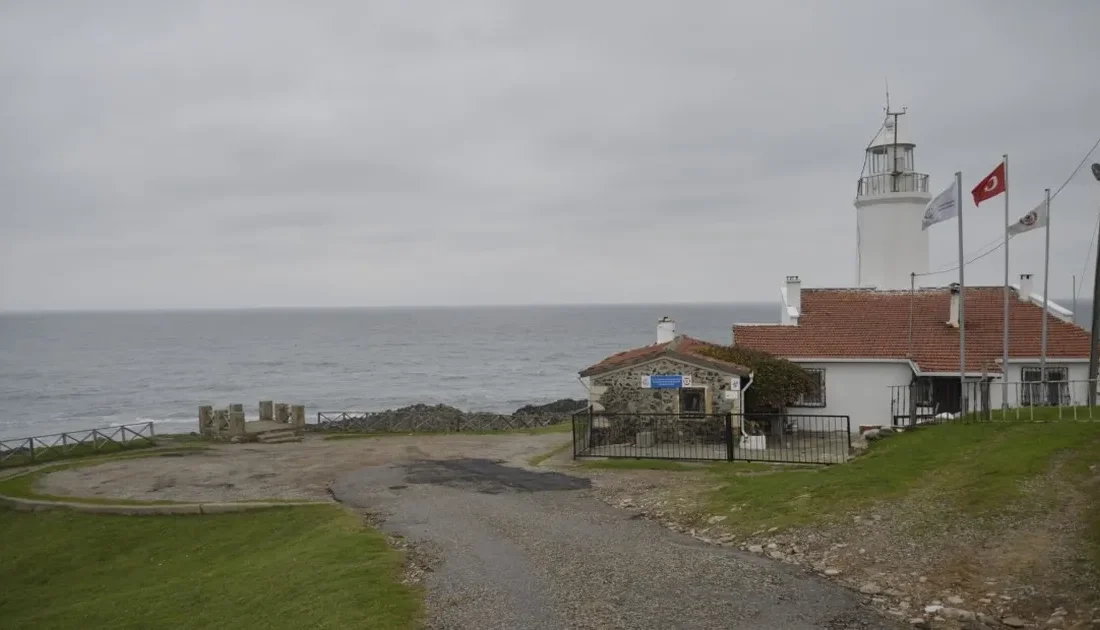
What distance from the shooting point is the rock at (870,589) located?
1022 cm

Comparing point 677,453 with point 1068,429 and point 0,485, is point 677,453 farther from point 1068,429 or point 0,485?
point 0,485

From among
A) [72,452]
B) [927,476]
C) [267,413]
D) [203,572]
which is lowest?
[72,452]

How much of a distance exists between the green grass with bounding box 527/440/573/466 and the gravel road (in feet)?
18.5

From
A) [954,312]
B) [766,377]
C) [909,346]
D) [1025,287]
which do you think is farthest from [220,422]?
[1025,287]

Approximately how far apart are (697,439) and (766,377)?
3651 mm

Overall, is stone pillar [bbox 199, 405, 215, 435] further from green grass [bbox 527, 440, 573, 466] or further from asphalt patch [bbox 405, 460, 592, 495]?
green grass [bbox 527, 440, 573, 466]

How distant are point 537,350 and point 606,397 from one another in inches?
4443

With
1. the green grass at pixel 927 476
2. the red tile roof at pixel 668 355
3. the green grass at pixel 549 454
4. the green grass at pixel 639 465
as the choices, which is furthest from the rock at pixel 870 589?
the red tile roof at pixel 668 355

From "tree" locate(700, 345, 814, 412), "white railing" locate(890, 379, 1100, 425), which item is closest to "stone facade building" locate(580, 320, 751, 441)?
"tree" locate(700, 345, 814, 412)

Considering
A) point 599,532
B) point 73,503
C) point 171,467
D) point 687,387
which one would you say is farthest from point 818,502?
point 171,467

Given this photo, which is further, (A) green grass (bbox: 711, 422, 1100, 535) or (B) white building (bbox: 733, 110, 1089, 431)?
(B) white building (bbox: 733, 110, 1089, 431)

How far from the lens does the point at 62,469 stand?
26.2 m

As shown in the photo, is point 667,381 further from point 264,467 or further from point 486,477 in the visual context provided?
point 264,467

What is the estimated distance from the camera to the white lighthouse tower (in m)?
37.2
